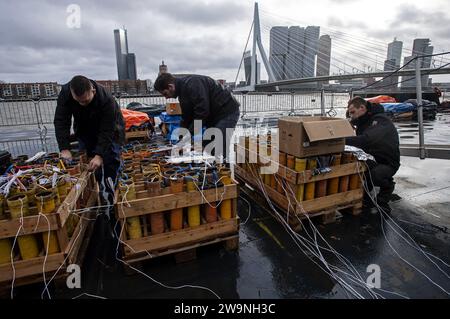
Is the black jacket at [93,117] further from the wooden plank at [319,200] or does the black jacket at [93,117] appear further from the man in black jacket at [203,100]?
the wooden plank at [319,200]

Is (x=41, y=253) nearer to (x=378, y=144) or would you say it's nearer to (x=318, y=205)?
(x=318, y=205)

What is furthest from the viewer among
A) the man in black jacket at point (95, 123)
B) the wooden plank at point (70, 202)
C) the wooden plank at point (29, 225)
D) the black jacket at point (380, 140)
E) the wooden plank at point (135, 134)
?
the wooden plank at point (135, 134)

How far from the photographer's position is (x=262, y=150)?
152 inches

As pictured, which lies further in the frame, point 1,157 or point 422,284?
point 1,157

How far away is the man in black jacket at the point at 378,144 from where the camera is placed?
386 cm

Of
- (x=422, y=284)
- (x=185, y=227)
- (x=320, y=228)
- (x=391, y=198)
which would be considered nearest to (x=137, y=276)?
(x=185, y=227)

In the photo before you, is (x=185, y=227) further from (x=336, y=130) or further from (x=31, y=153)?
(x=31, y=153)

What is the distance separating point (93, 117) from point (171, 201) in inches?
77.0

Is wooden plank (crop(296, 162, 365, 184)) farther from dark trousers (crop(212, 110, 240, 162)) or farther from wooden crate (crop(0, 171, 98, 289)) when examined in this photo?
wooden crate (crop(0, 171, 98, 289))

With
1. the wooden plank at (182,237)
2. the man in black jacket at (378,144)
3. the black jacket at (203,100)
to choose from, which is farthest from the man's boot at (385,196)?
the black jacket at (203,100)

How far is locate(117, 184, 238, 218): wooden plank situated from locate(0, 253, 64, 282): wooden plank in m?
0.67

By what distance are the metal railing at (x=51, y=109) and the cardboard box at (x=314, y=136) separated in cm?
683

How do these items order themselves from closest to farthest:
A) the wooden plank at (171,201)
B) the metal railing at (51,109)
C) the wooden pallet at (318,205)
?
the wooden plank at (171,201) → the wooden pallet at (318,205) → the metal railing at (51,109)
